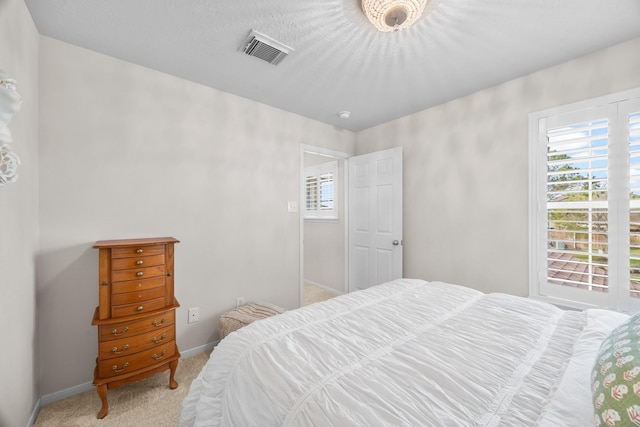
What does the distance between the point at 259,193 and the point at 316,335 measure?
2022 millimetres

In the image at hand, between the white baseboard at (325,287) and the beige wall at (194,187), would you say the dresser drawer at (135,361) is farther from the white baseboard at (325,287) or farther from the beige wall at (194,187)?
the white baseboard at (325,287)

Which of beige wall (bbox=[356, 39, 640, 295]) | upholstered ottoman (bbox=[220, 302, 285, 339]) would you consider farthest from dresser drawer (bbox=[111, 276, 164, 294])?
beige wall (bbox=[356, 39, 640, 295])

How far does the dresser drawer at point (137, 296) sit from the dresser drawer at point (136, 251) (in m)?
0.26

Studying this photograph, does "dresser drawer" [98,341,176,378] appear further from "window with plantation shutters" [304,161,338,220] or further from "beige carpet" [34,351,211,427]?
"window with plantation shutters" [304,161,338,220]

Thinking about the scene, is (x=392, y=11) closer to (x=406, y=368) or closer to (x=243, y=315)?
(x=406, y=368)

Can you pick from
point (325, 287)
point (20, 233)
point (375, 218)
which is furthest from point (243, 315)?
point (325, 287)

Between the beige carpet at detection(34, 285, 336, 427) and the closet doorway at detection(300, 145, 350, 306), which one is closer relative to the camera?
the beige carpet at detection(34, 285, 336, 427)

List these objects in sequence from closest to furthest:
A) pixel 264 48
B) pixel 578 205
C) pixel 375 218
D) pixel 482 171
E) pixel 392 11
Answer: pixel 392 11 → pixel 264 48 → pixel 578 205 → pixel 482 171 → pixel 375 218

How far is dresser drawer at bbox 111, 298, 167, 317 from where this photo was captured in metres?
1.81

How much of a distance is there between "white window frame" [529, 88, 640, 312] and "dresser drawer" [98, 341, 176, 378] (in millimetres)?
3062

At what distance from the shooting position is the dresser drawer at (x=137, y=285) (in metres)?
1.81

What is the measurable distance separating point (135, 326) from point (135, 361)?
241 mm

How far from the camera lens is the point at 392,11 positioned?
4.95ft

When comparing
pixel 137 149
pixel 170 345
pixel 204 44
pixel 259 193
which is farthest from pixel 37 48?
pixel 170 345
